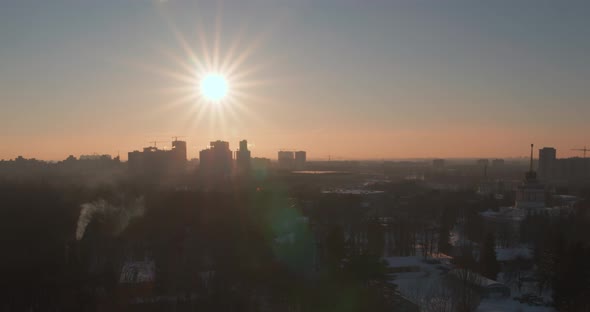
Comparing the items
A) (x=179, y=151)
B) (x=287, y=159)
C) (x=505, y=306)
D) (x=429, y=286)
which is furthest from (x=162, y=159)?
(x=287, y=159)

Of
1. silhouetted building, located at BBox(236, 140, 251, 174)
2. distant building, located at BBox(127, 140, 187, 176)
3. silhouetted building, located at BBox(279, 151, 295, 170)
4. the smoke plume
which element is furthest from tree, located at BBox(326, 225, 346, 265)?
silhouetted building, located at BBox(279, 151, 295, 170)

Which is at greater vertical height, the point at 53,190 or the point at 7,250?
the point at 53,190

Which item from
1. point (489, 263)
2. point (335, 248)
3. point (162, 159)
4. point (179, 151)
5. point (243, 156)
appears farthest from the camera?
point (243, 156)

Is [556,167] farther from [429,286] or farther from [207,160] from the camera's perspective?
[429,286]

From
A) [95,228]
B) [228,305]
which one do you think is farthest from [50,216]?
[228,305]

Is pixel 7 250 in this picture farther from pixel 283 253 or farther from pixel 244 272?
pixel 283 253
